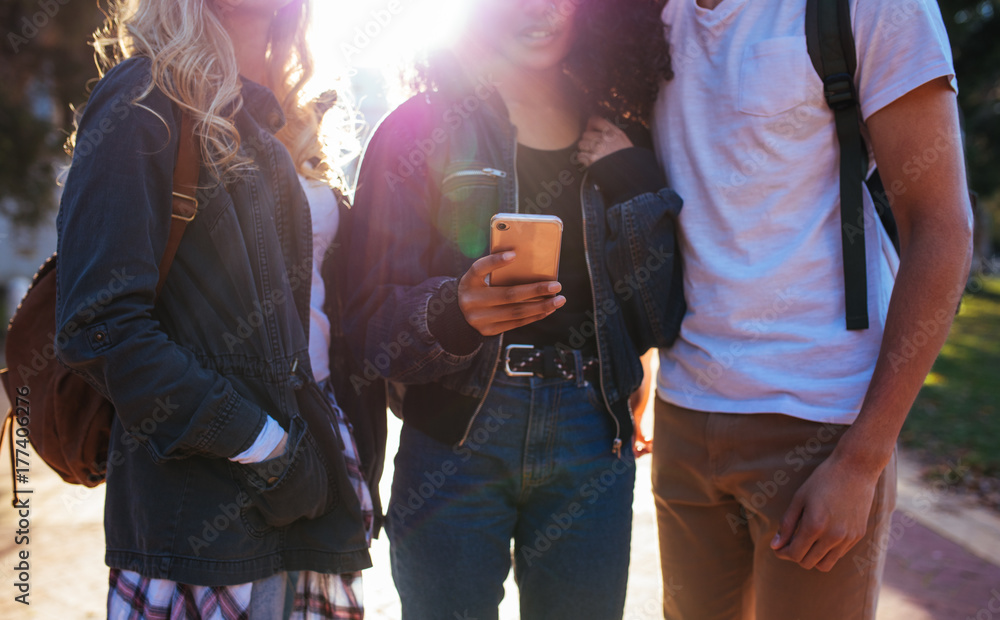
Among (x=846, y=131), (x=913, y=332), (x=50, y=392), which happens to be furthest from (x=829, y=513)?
(x=50, y=392)

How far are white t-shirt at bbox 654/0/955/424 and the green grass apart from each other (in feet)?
11.9

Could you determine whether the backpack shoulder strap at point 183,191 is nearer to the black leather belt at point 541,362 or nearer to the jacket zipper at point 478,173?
the jacket zipper at point 478,173

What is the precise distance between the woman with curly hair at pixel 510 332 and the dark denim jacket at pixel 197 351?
24 centimetres

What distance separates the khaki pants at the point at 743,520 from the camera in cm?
174

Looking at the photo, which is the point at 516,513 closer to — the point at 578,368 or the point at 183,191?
the point at 578,368

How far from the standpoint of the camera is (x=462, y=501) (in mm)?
1929

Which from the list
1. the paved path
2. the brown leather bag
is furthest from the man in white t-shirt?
the paved path

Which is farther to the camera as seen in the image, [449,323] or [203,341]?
[449,323]

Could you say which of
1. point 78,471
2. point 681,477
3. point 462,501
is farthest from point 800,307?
point 78,471

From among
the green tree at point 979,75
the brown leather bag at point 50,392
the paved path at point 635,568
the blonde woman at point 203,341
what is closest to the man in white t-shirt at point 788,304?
the blonde woman at point 203,341

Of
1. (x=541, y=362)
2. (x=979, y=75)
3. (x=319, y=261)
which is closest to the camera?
(x=541, y=362)

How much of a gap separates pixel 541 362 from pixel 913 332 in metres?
0.92

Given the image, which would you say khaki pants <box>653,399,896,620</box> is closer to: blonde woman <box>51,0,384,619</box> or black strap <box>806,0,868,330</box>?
black strap <box>806,0,868,330</box>

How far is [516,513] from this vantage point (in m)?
2.01
